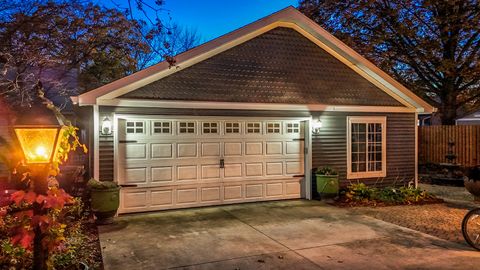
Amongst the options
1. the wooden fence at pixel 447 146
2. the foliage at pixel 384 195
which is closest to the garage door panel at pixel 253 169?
the foliage at pixel 384 195

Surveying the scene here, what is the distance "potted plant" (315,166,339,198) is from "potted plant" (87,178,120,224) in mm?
5078

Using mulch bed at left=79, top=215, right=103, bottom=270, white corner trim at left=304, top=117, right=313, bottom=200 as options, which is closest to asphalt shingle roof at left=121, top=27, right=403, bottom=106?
white corner trim at left=304, top=117, right=313, bottom=200

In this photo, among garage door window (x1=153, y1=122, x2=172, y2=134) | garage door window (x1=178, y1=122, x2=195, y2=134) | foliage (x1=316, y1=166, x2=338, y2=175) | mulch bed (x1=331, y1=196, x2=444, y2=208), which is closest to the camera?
garage door window (x1=153, y1=122, x2=172, y2=134)

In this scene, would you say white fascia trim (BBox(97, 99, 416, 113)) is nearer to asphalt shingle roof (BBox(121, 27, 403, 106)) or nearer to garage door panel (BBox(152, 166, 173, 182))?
asphalt shingle roof (BBox(121, 27, 403, 106))

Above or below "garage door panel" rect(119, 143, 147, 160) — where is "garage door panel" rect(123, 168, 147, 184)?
below

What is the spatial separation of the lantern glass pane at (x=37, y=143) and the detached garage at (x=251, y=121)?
4210 mm

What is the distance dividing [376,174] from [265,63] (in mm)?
4700

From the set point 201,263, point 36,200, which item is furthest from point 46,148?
point 201,263

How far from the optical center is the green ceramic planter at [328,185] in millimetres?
9414

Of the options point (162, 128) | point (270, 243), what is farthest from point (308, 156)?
point (270, 243)

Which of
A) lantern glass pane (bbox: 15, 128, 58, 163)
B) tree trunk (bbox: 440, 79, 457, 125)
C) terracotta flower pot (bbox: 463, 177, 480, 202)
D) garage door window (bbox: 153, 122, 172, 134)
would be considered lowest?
terracotta flower pot (bbox: 463, 177, 480, 202)

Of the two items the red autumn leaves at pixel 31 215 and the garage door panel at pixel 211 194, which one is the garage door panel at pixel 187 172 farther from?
the red autumn leaves at pixel 31 215

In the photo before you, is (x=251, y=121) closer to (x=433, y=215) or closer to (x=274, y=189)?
(x=274, y=189)

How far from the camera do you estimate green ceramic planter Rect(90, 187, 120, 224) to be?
709cm
